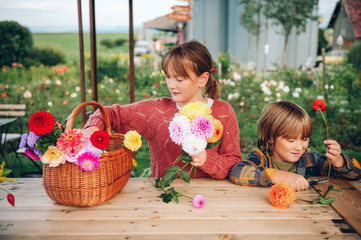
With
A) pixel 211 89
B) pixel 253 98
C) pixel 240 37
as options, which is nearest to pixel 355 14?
pixel 240 37

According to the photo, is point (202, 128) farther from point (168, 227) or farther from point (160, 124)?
point (160, 124)

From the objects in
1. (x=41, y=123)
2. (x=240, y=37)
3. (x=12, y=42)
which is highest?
(x=240, y=37)

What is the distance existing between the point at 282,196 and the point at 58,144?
827mm

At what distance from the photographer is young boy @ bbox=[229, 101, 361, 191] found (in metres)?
1.42

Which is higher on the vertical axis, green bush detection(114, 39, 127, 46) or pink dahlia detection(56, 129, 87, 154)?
green bush detection(114, 39, 127, 46)

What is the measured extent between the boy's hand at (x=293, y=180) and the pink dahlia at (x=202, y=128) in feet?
1.61

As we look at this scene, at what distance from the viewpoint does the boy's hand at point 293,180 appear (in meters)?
1.38

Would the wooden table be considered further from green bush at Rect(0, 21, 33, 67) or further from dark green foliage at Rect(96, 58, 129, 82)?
green bush at Rect(0, 21, 33, 67)

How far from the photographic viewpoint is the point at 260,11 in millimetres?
11523

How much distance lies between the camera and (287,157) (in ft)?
5.21

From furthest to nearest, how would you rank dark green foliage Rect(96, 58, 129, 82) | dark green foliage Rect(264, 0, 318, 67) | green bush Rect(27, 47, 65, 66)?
dark green foliage Rect(264, 0, 318, 67) → green bush Rect(27, 47, 65, 66) → dark green foliage Rect(96, 58, 129, 82)

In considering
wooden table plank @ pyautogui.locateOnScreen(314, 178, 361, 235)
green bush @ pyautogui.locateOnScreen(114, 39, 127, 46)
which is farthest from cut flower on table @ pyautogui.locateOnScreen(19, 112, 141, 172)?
green bush @ pyautogui.locateOnScreen(114, 39, 127, 46)

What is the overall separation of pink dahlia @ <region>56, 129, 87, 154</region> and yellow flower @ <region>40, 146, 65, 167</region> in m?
0.02

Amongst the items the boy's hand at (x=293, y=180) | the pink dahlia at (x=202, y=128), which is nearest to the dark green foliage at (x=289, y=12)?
the boy's hand at (x=293, y=180)
